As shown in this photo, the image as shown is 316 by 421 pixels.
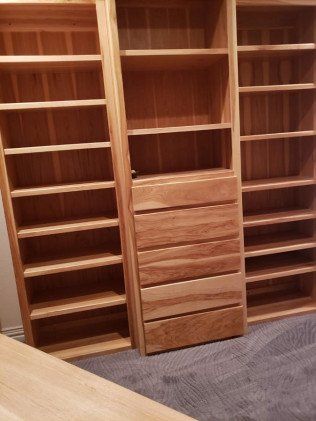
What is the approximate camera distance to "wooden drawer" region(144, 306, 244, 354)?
1939mm

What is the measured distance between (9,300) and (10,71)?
1.37 metres

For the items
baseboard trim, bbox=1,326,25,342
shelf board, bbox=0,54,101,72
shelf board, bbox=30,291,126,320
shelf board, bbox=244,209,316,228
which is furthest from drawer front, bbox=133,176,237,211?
baseboard trim, bbox=1,326,25,342

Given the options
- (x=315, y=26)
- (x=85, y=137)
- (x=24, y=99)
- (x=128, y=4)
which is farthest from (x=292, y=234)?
(x=24, y=99)

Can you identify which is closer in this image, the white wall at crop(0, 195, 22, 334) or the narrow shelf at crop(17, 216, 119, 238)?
the narrow shelf at crop(17, 216, 119, 238)

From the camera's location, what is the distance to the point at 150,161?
7.18 feet

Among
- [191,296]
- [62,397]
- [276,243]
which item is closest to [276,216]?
[276,243]

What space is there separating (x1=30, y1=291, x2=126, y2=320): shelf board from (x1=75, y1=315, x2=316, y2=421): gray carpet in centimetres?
32

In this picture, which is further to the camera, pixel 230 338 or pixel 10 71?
pixel 230 338

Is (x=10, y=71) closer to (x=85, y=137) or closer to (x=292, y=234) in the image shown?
(x=85, y=137)

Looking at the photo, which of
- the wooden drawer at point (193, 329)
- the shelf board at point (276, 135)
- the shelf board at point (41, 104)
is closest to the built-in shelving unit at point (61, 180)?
the shelf board at point (41, 104)

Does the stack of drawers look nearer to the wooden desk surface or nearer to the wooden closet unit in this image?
the wooden closet unit

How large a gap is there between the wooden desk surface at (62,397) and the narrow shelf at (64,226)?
95 cm

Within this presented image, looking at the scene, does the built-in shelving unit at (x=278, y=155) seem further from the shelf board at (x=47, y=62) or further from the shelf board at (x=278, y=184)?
the shelf board at (x=47, y=62)

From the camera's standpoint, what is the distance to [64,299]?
2.05m
